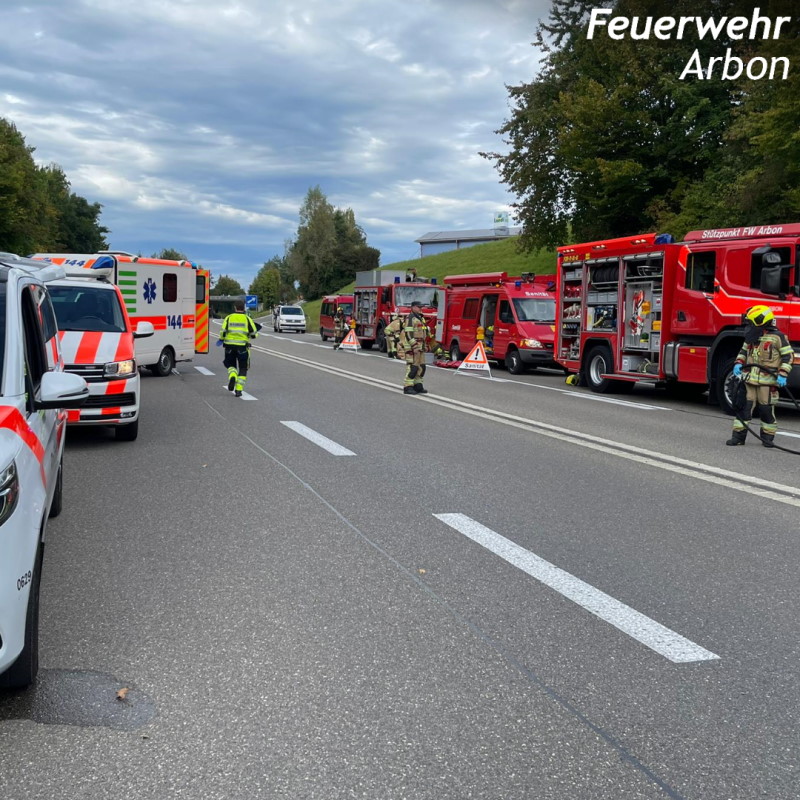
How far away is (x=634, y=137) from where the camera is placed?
1345 inches

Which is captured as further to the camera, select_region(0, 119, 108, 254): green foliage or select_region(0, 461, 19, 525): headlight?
select_region(0, 119, 108, 254): green foliage

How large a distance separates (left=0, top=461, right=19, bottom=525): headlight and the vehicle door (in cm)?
2155

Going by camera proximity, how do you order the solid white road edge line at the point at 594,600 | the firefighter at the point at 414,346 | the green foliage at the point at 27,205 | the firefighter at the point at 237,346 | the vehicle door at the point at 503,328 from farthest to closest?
the green foliage at the point at 27,205, the vehicle door at the point at 503,328, the firefighter at the point at 414,346, the firefighter at the point at 237,346, the solid white road edge line at the point at 594,600

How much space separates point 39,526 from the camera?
3.73m

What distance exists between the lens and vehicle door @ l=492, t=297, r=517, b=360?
24.6 m

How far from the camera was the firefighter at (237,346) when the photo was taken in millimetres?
16125

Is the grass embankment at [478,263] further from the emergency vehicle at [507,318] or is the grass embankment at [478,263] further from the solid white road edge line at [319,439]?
the solid white road edge line at [319,439]

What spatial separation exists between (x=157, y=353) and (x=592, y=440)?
11990 mm

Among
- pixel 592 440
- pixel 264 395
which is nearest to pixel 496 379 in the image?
pixel 264 395

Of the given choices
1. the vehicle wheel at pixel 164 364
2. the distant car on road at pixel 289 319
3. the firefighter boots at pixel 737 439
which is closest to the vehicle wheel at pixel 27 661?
the firefighter boots at pixel 737 439

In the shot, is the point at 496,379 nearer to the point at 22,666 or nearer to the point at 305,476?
the point at 305,476

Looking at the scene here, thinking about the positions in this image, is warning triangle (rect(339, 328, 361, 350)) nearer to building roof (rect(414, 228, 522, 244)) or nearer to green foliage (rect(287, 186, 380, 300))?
green foliage (rect(287, 186, 380, 300))

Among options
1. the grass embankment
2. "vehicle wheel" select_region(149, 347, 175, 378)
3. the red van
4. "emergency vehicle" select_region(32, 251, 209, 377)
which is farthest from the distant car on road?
"vehicle wheel" select_region(149, 347, 175, 378)

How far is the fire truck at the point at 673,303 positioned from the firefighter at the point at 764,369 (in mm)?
3104
